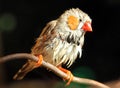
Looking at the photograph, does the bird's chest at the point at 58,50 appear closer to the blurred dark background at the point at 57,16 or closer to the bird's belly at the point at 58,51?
the bird's belly at the point at 58,51

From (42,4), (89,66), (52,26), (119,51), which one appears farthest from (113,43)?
(52,26)

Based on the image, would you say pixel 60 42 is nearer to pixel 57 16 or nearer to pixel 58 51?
pixel 58 51

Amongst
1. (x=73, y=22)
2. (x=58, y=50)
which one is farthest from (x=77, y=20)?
(x=58, y=50)

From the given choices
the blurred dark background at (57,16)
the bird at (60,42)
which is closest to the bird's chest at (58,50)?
the bird at (60,42)

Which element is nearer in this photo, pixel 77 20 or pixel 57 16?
pixel 77 20

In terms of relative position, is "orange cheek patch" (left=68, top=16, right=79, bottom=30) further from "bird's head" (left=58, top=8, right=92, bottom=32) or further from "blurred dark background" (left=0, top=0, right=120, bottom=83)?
"blurred dark background" (left=0, top=0, right=120, bottom=83)

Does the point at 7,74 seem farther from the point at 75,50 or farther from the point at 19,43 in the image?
the point at 75,50
